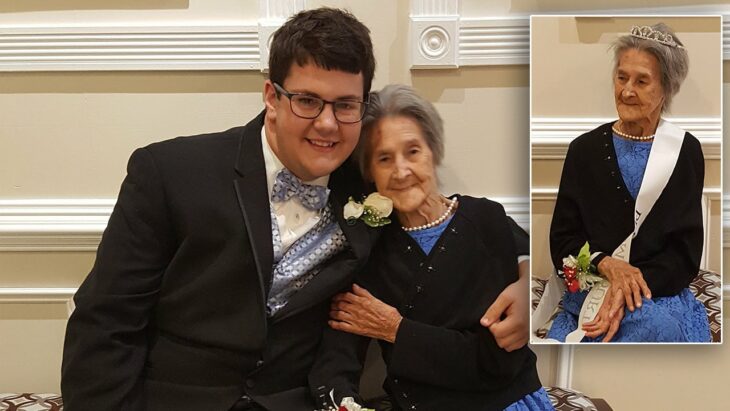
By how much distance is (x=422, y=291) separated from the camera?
2.10 metres

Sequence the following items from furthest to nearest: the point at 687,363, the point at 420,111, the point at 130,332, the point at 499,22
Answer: the point at 687,363 → the point at 499,22 → the point at 420,111 → the point at 130,332

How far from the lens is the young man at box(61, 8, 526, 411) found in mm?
1819

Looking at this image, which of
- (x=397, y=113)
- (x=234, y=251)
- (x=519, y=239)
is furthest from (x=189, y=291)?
(x=519, y=239)

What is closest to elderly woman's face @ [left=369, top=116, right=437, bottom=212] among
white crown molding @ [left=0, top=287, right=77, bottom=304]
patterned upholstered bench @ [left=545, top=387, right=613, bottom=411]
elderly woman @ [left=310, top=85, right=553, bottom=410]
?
elderly woman @ [left=310, top=85, right=553, bottom=410]

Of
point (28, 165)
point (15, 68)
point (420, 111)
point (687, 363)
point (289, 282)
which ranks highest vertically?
point (15, 68)

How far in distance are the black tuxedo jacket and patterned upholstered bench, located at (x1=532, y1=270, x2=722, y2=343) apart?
2.04 feet

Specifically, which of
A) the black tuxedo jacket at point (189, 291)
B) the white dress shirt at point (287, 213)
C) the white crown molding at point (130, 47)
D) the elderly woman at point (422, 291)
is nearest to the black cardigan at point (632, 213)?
the elderly woman at point (422, 291)

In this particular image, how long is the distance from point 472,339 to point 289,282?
0.58 metres

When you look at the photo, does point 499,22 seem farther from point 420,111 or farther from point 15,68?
point 15,68

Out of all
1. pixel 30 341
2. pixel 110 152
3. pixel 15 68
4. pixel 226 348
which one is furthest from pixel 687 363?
pixel 15 68

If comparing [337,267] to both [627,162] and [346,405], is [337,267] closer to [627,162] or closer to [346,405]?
[346,405]

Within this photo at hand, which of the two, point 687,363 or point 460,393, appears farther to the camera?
point 687,363

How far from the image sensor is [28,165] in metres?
2.34

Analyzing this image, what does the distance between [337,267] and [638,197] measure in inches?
37.6
